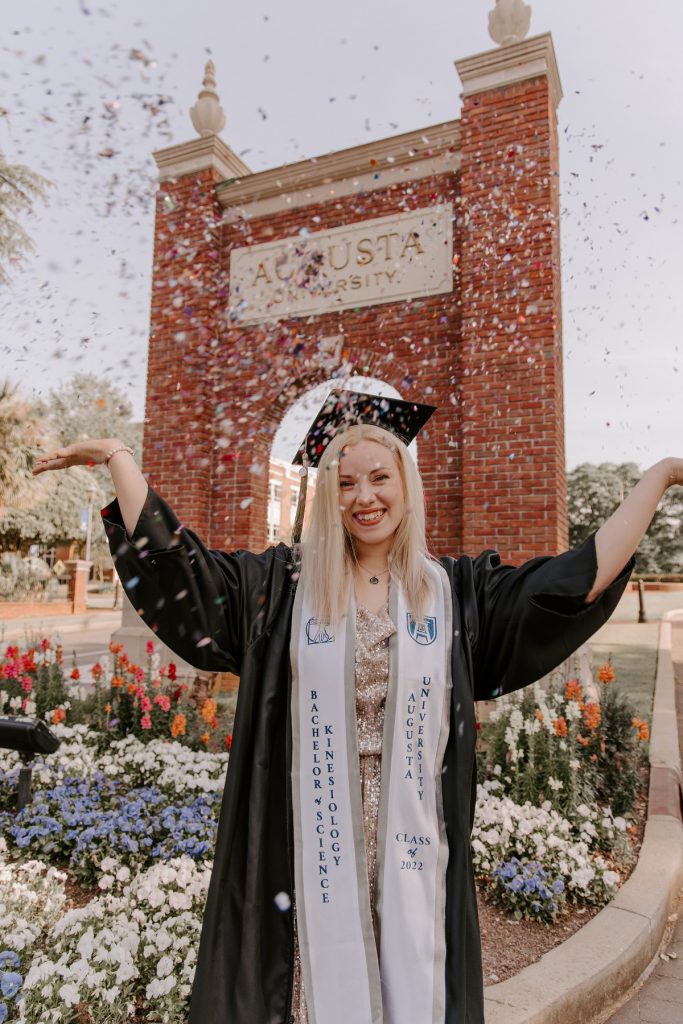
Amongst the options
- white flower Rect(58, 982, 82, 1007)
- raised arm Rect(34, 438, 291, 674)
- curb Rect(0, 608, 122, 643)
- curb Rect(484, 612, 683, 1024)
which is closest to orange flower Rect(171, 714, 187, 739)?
white flower Rect(58, 982, 82, 1007)

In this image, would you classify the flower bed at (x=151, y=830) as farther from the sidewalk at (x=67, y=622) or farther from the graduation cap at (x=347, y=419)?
the sidewalk at (x=67, y=622)

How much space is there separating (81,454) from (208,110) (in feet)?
28.1

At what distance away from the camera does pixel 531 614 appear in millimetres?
1561

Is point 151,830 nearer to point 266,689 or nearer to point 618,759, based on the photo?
point 266,689

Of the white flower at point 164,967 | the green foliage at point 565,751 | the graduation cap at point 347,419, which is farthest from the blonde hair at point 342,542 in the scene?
the green foliage at point 565,751

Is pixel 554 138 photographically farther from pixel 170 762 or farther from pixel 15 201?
pixel 15 201

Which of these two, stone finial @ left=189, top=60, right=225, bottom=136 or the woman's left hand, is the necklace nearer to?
the woman's left hand

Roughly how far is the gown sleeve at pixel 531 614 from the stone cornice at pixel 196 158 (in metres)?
8.24

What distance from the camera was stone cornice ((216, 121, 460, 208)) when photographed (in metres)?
7.29

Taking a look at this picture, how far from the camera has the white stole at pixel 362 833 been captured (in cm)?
147

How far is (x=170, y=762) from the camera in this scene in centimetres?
422

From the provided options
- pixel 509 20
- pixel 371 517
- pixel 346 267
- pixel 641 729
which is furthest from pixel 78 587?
pixel 371 517

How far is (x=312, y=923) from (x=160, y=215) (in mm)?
8827

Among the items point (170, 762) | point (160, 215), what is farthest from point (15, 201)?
point (170, 762)
